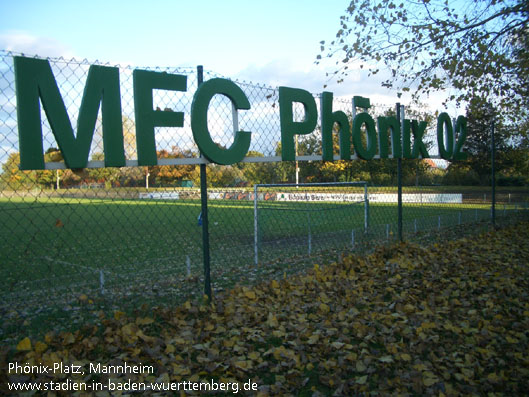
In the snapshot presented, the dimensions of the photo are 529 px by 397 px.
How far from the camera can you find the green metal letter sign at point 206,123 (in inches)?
184

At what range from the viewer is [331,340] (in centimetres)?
376

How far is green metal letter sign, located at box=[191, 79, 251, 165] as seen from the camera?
4.68 metres

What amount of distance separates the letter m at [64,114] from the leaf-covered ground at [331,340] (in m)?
1.55

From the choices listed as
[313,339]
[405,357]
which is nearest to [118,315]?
[313,339]

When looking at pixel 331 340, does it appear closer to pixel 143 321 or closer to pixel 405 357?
pixel 405 357

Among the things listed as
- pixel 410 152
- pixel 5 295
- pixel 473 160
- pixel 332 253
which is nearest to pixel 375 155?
pixel 410 152

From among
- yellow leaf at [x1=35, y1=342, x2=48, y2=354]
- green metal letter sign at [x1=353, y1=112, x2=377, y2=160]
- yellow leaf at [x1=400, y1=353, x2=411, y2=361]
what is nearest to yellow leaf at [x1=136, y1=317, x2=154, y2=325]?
yellow leaf at [x1=35, y1=342, x2=48, y2=354]

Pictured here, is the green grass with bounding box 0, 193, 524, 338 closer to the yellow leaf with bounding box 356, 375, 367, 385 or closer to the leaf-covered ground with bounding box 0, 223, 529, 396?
the leaf-covered ground with bounding box 0, 223, 529, 396

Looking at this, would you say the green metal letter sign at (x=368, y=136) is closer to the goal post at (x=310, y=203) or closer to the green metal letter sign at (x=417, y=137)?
the goal post at (x=310, y=203)

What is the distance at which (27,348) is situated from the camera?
10.9 feet

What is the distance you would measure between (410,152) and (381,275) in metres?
3.45

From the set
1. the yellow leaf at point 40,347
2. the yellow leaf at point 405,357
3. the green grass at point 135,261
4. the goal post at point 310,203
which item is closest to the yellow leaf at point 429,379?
the yellow leaf at point 405,357

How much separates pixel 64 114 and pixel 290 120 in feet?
9.87

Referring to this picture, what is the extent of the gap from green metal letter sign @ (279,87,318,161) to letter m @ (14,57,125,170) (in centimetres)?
235
